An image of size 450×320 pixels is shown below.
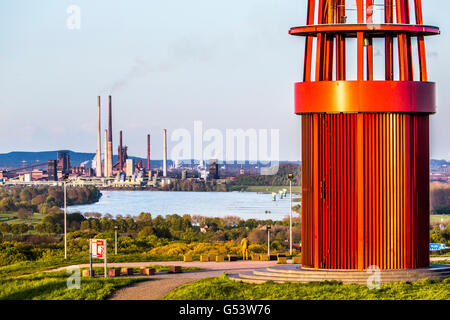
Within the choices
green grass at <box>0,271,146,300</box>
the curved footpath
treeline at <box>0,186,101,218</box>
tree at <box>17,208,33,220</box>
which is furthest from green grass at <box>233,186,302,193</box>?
green grass at <box>0,271,146,300</box>

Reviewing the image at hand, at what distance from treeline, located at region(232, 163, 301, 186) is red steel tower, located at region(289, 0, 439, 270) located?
74865 mm

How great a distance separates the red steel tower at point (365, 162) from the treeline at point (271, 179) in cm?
7486

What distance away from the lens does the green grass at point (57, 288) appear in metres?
28.6

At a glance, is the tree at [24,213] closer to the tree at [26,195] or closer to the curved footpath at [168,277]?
the tree at [26,195]

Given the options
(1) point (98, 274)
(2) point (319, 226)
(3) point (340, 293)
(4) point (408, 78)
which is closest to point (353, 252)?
A: (2) point (319, 226)

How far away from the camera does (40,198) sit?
11531 centimetres

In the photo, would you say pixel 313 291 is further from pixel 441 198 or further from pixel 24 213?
pixel 24 213

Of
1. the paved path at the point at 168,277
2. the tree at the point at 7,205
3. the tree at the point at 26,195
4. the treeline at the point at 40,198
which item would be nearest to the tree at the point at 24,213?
the treeline at the point at 40,198

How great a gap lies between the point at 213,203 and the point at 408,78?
7793cm

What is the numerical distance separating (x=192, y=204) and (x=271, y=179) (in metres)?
13.2

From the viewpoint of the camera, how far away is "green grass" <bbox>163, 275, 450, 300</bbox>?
26.1m

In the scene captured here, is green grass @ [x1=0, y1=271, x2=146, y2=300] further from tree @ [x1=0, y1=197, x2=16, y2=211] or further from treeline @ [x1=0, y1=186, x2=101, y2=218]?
tree @ [x1=0, y1=197, x2=16, y2=211]

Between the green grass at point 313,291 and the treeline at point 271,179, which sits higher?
the treeline at point 271,179

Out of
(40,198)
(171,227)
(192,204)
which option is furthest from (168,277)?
(40,198)
